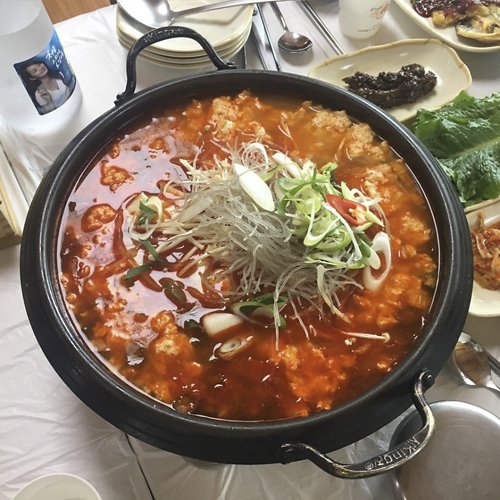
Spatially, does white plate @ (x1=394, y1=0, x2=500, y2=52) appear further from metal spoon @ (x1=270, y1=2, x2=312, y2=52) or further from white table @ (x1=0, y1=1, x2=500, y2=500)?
white table @ (x1=0, y1=1, x2=500, y2=500)

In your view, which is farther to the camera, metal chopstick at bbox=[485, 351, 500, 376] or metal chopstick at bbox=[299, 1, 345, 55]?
metal chopstick at bbox=[299, 1, 345, 55]

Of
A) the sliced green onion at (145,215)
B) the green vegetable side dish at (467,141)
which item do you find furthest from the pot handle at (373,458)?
the green vegetable side dish at (467,141)

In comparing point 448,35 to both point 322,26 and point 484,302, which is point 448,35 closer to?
point 322,26

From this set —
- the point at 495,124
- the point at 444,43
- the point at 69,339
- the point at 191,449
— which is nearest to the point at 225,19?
the point at 444,43

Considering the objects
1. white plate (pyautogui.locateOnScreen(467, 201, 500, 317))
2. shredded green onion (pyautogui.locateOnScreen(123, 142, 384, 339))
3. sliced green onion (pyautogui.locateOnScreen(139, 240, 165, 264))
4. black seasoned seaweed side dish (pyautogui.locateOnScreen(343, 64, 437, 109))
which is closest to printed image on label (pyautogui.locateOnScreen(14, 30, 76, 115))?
shredded green onion (pyautogui.locateOnScreen(123, 142, 384, 339))

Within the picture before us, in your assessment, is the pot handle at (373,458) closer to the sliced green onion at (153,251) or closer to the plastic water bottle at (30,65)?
the sliced green onion at (153,251)

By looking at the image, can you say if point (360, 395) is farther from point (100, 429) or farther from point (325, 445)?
point (100, 429)
